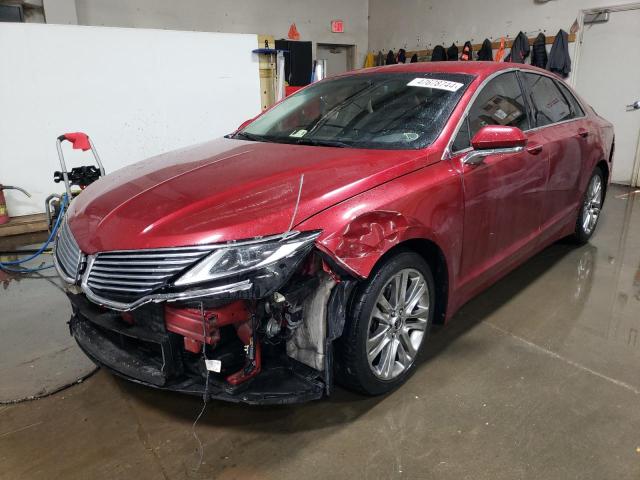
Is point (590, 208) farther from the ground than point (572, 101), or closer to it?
closer to it

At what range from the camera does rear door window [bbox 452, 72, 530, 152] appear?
2.26m

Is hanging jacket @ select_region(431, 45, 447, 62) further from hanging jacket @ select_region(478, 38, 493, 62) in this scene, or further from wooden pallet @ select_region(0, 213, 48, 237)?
wooden pallet @ select_region(0, 213, 48, 237)

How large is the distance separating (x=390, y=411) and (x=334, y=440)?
0.29 m

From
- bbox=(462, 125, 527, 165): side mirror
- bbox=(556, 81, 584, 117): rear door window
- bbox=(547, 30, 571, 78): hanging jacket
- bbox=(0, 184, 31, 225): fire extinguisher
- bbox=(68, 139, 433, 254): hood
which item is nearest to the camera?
bbox=(68, 139, 433, 254): hood

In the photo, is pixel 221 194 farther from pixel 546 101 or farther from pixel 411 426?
pixel 546 101

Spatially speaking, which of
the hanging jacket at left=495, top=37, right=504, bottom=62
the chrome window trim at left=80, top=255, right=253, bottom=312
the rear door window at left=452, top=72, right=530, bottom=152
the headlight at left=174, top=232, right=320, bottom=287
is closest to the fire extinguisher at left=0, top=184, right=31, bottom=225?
the chrome window trim at left=80, top=255, right=253, bottom=312

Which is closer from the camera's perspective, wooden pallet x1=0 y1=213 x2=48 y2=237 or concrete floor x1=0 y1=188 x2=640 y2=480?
concrete floor x1=0 y1=188 x2=640 y2=480

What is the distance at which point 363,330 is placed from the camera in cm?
180

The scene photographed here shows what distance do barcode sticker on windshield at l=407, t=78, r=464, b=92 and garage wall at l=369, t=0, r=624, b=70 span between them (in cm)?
514

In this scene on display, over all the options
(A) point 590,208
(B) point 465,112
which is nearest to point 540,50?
(A) point 590,208

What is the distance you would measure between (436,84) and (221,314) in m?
1.62

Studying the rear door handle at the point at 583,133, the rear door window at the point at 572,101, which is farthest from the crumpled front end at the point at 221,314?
the rear door window at the point at 572,101

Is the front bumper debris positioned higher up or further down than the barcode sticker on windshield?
further down

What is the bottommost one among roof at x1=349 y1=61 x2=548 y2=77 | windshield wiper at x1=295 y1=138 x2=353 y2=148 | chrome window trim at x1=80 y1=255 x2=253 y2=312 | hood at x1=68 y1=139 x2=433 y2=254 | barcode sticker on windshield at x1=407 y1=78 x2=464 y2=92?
chrome window trim at x1=80 y1=255 x2=253 y2=312
